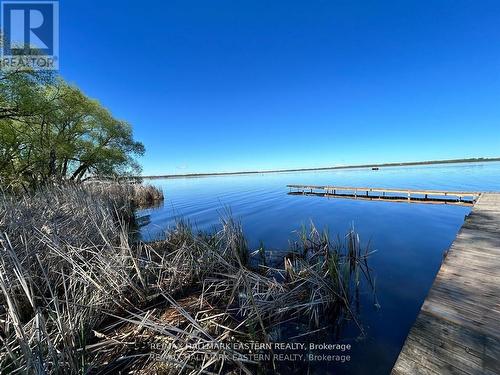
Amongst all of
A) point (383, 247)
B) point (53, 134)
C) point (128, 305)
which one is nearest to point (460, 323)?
point (128, 305)

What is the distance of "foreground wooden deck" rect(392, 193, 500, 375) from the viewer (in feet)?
7.64

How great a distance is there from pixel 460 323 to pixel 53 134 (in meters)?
28.1

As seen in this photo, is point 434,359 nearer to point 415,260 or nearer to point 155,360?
Answer: point 155,360

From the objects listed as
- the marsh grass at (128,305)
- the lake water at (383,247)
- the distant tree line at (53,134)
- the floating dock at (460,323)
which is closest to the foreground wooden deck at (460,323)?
the floating dock at (460,323)

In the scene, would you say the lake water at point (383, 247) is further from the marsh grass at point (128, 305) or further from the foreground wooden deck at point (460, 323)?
the foreground wooden deck at point (460, 323)

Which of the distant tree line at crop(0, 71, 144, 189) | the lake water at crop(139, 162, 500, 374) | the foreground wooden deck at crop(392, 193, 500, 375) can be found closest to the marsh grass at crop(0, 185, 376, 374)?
the lake water at crop(139, 162, 500, 374)

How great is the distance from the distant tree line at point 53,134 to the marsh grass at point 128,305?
256 inches

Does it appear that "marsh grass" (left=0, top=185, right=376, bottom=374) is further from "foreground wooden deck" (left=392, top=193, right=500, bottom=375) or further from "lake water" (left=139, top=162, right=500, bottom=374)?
"foreground wooden deck" (left=392, top=193, right=500, bottom=375)

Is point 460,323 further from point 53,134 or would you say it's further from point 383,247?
point 53,134

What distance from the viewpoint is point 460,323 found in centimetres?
287

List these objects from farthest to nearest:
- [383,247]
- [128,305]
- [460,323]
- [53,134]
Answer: [53,134], [383,247], [128,305], [460,323]

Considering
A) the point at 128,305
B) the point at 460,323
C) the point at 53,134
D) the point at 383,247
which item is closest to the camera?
the point at 460,323

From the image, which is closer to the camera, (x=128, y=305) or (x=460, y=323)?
(x=460, y=323)

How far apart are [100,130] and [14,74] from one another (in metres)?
11.4
